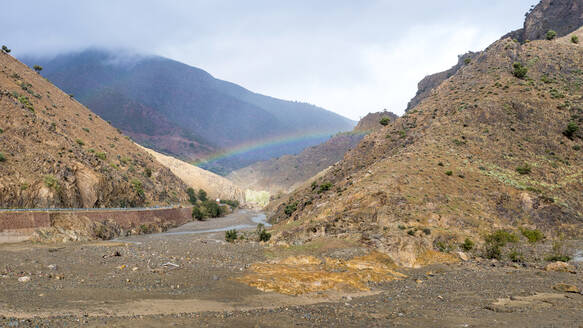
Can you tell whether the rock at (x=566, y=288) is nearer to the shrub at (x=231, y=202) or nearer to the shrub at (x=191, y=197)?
the shrub at (x=191, y=197)

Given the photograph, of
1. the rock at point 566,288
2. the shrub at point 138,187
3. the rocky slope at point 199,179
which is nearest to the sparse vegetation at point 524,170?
the rock at point 566,288

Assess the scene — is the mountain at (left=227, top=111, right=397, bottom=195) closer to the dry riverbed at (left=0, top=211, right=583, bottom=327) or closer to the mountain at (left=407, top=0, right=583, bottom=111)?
the mountain at (left=407, top=0, right=583, bottom=111)

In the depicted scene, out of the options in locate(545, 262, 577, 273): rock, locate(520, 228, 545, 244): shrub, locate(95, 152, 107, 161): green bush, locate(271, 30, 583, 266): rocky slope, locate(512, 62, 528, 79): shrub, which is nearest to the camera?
locate(545, 262, 577, 273): rock

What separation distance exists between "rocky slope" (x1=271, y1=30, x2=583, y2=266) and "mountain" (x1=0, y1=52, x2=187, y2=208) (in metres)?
26.1

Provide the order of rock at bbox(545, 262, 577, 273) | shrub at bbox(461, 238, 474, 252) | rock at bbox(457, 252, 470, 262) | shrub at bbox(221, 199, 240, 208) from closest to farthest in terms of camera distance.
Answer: rock at bbox(545, 262, 577, 273), rock at bbox(457, 252, 470, 262), shrub at bbox(461, 238, 474, 252), shrub at bbox(221, 199, 240, 208)

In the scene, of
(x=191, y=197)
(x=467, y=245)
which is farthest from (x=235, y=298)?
(x=191, y=197)

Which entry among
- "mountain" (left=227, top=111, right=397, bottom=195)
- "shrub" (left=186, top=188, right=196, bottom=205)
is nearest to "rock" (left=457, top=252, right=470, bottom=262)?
"shrub" (left=186, top=188, right=196, bottom=205)

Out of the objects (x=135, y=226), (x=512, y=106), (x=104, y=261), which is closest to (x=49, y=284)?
(x=104, y=261)

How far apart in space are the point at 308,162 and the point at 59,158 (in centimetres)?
12831

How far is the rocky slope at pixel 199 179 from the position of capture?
122m

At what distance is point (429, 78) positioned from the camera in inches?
5969

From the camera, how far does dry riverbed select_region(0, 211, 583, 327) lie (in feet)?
46.6

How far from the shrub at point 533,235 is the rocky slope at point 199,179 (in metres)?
98.5

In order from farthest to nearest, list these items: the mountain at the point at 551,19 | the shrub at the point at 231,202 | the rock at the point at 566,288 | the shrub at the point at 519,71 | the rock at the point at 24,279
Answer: the shrub at the point at 231,202 → the mountain at the point at 551,19 → the shrub at the point at 519,71 → the rock at the point at 566,288 → the rock at the point at 24,279
